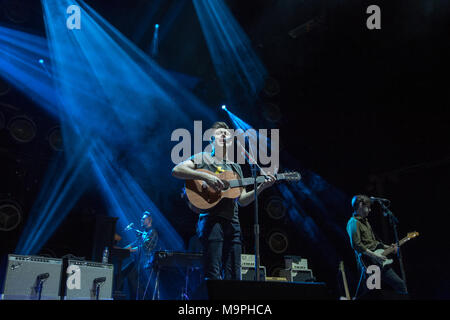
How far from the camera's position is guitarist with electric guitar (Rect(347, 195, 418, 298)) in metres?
5.63

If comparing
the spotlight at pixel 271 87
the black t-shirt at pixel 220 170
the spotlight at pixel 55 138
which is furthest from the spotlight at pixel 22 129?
the black t-shirt at pixel 220 170

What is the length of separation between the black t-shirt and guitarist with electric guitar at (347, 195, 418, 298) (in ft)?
9.23

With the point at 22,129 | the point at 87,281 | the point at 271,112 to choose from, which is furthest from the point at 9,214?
the point at 271,112

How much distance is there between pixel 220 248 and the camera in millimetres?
3363

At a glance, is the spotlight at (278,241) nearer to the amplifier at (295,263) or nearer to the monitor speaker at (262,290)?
the amplifier at (295,263)

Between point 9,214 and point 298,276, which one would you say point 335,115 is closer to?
point 298,276

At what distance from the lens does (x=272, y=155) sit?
11211 mm

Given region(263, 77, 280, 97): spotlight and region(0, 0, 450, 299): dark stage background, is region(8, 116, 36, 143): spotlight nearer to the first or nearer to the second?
region(0, 0, 450, 299): dark stage background

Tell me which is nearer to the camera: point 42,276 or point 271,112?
point 42,276

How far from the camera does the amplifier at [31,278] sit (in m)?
4.25

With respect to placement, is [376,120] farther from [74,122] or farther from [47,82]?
[47,82]

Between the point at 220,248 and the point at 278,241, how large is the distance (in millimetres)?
8132

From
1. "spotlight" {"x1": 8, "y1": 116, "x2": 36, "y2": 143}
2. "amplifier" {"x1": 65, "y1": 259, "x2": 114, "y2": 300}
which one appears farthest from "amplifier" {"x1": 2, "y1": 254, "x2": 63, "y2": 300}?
"spotlight" {"x1": 8, "y1": 116, "x2": 36, "y2": 143}
